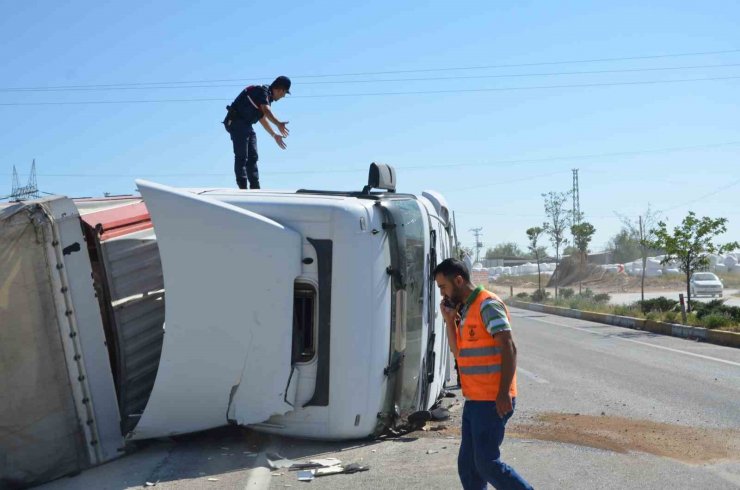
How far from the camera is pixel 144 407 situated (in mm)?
6582

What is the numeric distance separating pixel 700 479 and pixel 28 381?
4.67 metres

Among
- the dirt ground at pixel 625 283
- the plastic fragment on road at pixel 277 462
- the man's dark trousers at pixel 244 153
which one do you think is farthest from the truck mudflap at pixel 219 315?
the dirt ground at pixel 625 283

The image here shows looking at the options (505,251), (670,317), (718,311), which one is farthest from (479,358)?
(505,251)

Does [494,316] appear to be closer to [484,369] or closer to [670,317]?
[484,369]

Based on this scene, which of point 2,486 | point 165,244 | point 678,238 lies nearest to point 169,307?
point 165,244

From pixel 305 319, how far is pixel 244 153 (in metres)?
3.23

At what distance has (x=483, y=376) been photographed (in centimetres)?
463

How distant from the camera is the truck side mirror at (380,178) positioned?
7445mm

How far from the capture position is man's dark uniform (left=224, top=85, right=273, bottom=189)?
9.22 meters

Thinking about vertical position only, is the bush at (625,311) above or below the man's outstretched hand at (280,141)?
below

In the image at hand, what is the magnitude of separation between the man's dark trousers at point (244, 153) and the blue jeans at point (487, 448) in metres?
5.13

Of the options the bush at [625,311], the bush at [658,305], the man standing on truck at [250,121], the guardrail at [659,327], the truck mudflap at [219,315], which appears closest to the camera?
the truck mudflap at [219,315]

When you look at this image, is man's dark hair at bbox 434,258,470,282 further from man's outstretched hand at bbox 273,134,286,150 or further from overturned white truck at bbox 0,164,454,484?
man's outstretched hand at bbox 273,134,286,150

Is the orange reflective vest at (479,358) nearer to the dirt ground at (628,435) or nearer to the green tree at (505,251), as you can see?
the dirt ground at (628,435)
